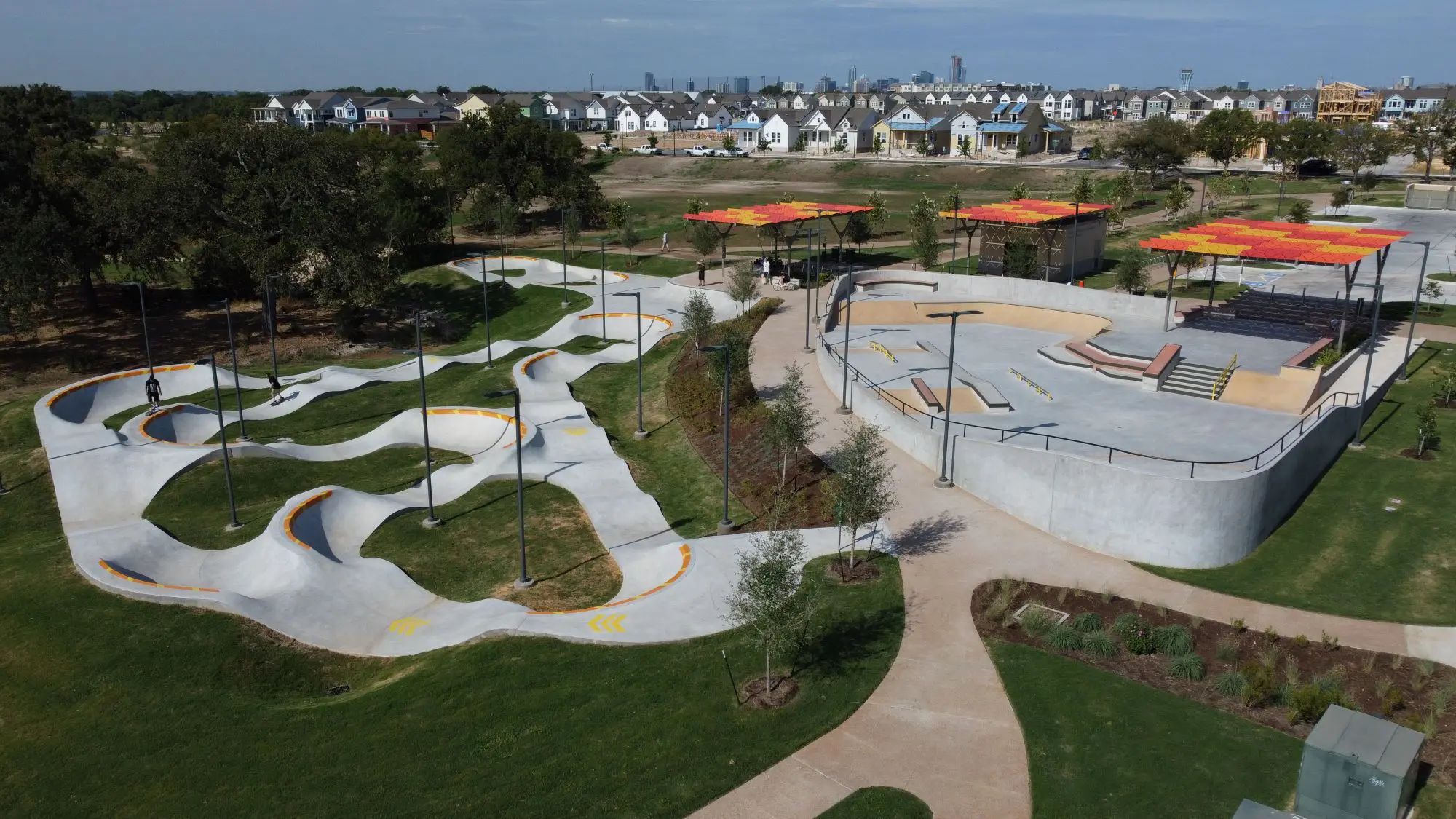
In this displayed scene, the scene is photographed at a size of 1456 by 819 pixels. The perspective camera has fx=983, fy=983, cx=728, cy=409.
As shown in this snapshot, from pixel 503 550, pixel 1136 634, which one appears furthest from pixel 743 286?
pixel 1136 634

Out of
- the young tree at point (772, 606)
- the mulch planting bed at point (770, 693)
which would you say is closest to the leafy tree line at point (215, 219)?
the young tree at point (772, 606)

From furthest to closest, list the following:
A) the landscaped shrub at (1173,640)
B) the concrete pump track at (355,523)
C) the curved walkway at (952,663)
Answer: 1. the concrete pump track at (355,523)
2. the landscaped shrub at (1173,640)
3. the curved walkway at (952,663)

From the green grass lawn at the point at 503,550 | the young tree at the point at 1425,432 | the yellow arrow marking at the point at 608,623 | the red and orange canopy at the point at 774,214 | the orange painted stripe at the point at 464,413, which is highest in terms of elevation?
the red and orange canopy at the point at 774,214

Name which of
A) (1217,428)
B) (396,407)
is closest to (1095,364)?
(1217,428)

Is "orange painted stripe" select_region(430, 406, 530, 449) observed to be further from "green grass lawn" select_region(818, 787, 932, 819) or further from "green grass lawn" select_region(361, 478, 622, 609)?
"green grass lawn" select_region(818, 787, 932, 819)

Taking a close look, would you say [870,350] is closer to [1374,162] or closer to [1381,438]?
[1381,438]

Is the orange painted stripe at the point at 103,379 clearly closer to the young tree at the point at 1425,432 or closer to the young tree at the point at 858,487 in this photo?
the young tree at the point at 858,487

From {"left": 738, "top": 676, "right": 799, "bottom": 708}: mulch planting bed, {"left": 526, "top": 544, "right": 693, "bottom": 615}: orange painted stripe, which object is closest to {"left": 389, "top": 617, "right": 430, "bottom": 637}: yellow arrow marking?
{"left": 526, "top": 544, "right": 693, "bottom": 615}: orange painted stripe
